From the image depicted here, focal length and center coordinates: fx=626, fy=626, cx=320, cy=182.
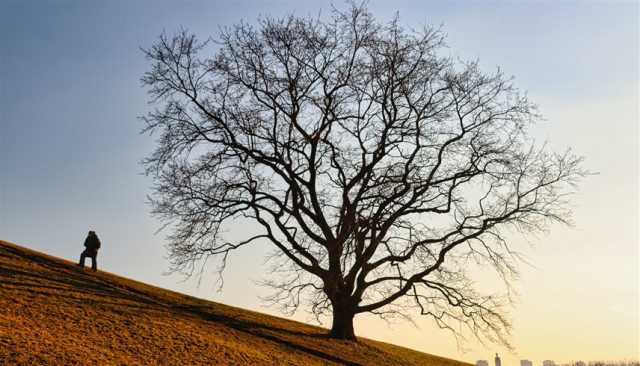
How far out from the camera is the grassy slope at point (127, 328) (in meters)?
13.9

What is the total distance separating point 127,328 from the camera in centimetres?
1620

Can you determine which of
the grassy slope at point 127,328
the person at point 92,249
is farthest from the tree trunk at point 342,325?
Result: the person at point 92,249

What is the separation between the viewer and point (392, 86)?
23922 mm

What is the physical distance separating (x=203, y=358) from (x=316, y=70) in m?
13.0

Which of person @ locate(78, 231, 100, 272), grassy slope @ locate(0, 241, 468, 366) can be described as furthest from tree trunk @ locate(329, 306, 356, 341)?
person @ locate(78, 231, 100, 272)

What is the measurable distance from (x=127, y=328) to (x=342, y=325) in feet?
31.6

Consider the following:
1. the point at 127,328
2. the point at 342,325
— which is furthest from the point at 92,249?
the point at 342,325

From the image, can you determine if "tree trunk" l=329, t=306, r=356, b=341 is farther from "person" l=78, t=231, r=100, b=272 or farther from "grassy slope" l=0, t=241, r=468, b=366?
"person" l=78, t=231, r=100, b=272

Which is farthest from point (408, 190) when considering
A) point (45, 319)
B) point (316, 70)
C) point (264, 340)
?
point (45, 319)

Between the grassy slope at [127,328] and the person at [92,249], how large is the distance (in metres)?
0.61

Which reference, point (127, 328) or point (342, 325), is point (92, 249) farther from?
point (342, 325)

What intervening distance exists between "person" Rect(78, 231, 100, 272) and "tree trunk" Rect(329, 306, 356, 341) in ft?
30.9

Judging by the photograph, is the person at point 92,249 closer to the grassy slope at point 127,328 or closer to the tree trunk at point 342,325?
the grassy slope at point 127,328

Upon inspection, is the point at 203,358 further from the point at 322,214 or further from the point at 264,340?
the point at 322,214
